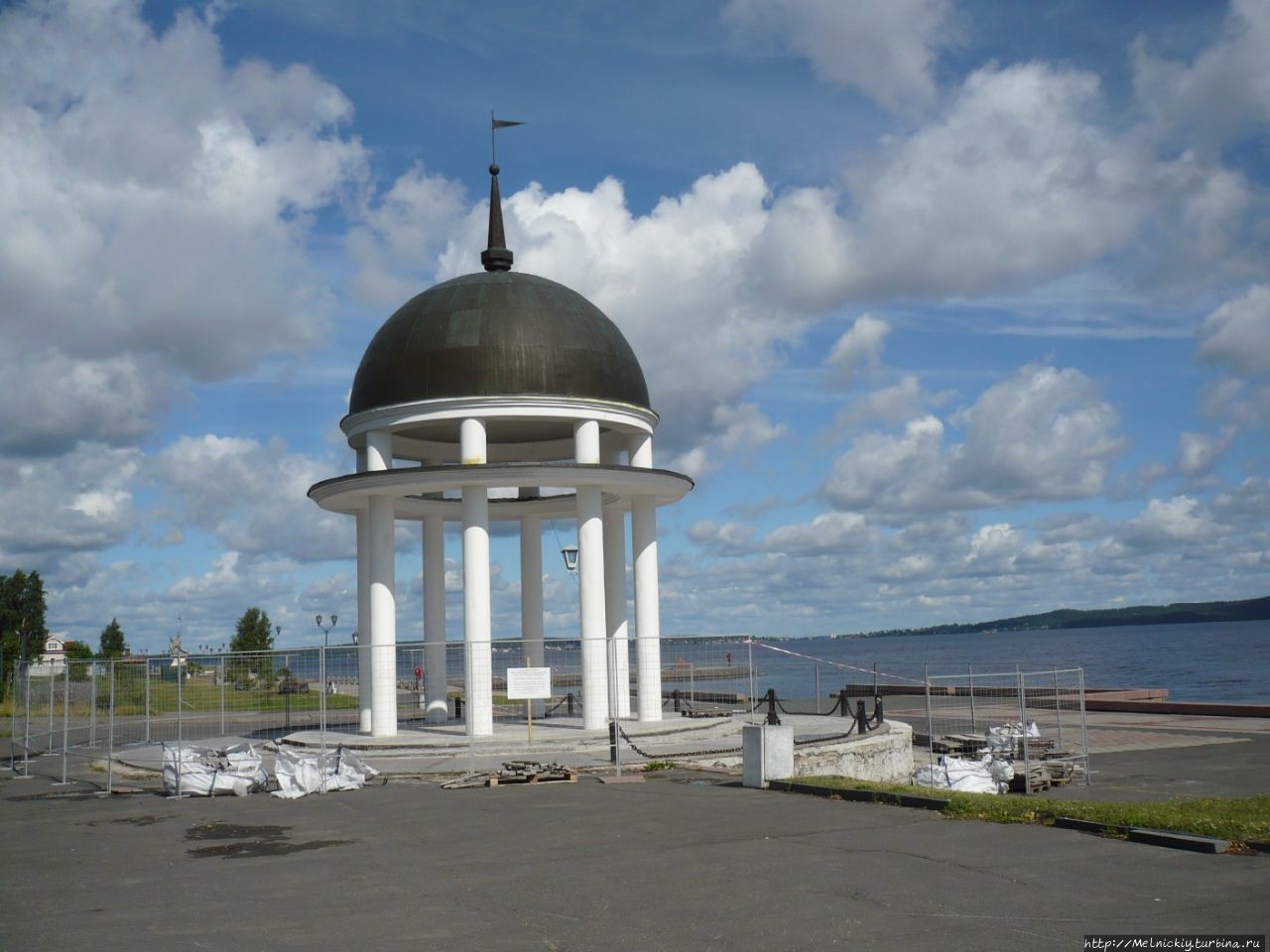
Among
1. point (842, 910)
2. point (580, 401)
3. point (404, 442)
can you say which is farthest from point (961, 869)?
point (404, 442)

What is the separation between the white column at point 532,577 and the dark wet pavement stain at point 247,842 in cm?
1500

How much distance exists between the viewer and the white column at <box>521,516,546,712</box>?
31453mm

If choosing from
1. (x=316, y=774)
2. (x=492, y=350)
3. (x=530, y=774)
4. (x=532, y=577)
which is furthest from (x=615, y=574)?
(x=316, y=774)

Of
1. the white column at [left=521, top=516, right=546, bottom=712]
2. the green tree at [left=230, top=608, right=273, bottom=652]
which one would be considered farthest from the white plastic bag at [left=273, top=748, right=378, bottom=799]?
the green tree at [left=230, top=608, right=273, bottom=652]

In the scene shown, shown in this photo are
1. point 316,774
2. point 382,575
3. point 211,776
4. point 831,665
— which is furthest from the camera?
point 831,665

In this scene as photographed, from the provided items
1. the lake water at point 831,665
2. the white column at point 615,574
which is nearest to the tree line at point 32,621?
the lake water at point 831,665

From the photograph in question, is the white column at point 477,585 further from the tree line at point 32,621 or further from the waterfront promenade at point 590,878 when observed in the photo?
the tree line at point 32,621

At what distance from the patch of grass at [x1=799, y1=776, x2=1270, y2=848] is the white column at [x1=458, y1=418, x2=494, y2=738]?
11.0 m

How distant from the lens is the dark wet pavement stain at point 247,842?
1412 centimetres

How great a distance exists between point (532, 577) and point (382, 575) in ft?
18.6

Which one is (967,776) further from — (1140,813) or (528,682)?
(528,682)

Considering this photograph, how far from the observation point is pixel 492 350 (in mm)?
26641

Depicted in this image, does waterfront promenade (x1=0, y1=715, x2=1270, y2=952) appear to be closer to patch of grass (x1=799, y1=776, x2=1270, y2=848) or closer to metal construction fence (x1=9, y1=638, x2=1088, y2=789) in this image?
patch of grass (x1=799, y1=776, x2=1270, y2=848)

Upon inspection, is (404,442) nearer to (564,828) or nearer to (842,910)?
(564,828)
